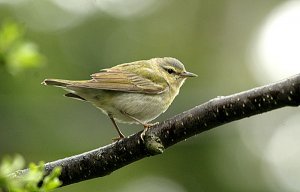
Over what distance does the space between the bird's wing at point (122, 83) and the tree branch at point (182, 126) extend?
2.19 m

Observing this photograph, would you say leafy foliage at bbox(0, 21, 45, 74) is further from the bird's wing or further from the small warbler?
the bird's wing

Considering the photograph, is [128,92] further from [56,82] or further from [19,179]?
[19,179]

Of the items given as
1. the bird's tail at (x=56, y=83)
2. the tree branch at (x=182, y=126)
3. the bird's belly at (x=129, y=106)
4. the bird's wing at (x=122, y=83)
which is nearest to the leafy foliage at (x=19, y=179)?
the tree branch at (x=182, y=126)

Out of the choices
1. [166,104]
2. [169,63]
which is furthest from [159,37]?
[166,104]

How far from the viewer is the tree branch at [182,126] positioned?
305 centimetres

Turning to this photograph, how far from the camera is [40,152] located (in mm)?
10953

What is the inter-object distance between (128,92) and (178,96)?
527 centimetres

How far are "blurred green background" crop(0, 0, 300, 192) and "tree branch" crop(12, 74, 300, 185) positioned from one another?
3766mm

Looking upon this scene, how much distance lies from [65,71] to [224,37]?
700 centimetres

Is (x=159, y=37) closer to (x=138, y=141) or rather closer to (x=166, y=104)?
(x=166, y=104)

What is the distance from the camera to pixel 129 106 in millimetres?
6195

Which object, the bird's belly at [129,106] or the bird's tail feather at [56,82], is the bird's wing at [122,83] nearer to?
the bird's belly at [129,106]

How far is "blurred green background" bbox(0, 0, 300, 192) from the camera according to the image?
36.3 feet

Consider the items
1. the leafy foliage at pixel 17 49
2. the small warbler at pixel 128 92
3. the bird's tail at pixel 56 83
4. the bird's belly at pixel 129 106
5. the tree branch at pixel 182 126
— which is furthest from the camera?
the bird's belly at pixel 129 106
